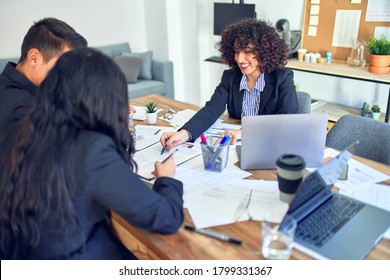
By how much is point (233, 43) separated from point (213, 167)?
2.82 ft

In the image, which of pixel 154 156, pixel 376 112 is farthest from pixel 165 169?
pixel 376 112

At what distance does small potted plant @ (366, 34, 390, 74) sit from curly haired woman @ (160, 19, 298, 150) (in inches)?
53.4

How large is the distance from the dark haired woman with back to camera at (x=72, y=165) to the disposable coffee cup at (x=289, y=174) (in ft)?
1.05

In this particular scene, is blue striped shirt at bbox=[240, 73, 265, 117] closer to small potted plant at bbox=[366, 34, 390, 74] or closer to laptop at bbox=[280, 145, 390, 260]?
laptop at bbox=[280, 145, 390, 260]

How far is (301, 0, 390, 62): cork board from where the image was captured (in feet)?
10.1

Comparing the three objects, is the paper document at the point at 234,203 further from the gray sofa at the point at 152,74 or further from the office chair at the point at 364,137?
the gray sofa at the point at 152,74

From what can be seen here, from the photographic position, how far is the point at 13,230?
98cm

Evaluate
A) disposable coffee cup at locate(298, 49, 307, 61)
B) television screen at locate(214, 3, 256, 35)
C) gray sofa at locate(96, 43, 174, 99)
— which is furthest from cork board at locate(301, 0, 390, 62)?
gray sofa at locate(96, 43, 174, 99)

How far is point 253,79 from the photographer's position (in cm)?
187

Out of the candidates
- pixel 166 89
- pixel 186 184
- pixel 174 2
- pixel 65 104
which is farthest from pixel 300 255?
pixel 174 2

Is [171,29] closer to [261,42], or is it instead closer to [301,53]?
[301,53]

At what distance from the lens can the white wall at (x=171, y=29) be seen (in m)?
3.55

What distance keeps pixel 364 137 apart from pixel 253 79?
622 millimetres

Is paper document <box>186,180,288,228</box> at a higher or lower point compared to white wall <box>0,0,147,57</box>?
lower
